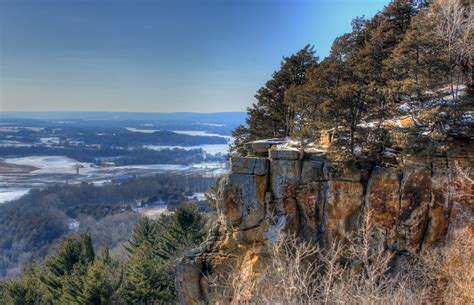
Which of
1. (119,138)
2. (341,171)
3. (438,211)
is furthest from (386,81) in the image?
(119,138)

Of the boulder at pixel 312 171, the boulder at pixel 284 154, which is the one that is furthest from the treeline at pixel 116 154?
the boulder at pixel 312 171

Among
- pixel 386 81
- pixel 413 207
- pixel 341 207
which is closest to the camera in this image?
pixel 413 207

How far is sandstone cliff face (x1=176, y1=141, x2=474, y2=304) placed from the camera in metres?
11.8

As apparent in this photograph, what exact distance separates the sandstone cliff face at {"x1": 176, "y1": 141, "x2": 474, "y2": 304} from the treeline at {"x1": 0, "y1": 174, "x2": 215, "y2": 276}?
5039 centimetres

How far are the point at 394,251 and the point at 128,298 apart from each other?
1668 centimetres

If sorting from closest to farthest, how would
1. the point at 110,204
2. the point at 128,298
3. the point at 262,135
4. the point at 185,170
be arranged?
the point at 128,298
the point at 262,135
the point at 110,204
the point at 185,170

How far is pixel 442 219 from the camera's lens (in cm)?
1176

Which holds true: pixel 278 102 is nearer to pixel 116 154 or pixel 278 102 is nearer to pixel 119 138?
pixel 116 154

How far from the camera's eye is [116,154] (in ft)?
488

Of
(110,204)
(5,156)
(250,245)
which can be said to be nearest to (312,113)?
(250,245)

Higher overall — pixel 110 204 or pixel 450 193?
pixel 450 193

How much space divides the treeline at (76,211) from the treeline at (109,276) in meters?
34.5

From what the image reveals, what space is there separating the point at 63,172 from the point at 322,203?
122 m

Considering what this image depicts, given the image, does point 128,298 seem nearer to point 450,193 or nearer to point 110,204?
point 450,193
